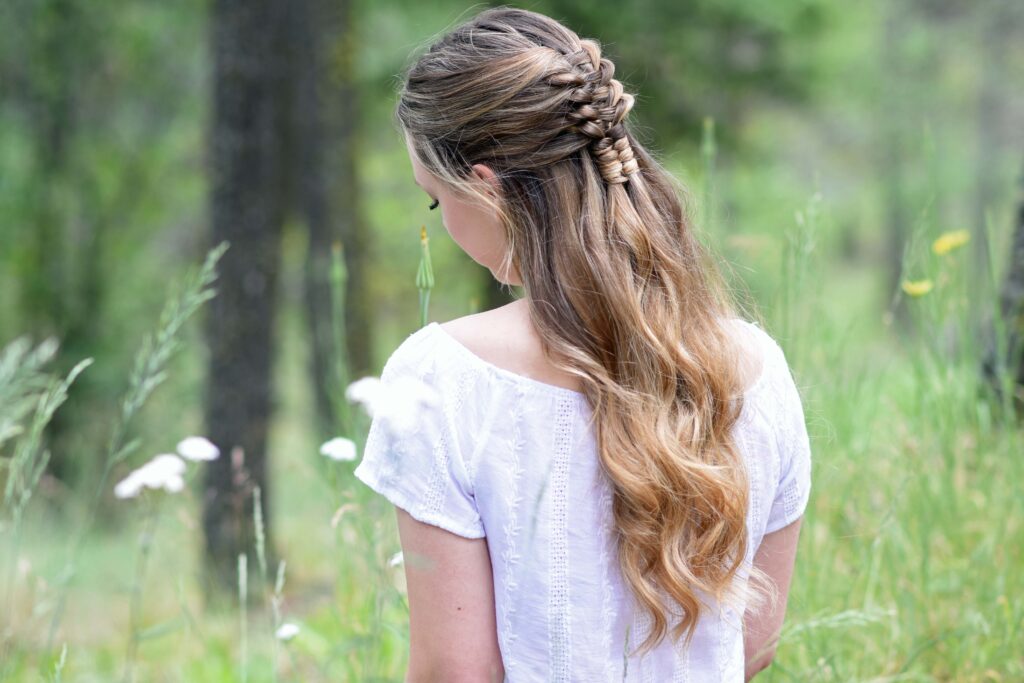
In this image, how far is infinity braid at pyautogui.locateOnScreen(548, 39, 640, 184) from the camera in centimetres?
124

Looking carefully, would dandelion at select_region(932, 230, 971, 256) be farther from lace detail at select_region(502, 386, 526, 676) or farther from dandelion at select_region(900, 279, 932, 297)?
lace detail at select_region(502, 386, 526, 676)

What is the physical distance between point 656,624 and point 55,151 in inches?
404

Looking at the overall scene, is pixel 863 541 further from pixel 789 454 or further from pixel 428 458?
pixel 428 458

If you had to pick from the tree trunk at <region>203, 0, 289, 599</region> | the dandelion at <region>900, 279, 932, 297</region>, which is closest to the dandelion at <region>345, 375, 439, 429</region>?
the dandelion at <region>900, 279, 932, 297</region>

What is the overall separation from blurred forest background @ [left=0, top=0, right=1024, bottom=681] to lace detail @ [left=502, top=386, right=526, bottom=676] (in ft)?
0.66

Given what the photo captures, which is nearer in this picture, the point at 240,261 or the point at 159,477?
the point at 159,477

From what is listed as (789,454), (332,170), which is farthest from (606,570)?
(332,170)

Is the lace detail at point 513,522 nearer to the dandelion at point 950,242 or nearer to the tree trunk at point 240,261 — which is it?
the dandelion at point 950,242

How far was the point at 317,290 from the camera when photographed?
743cm

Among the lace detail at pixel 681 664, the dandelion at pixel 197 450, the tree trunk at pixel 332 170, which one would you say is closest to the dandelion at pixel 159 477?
the dandelion at pixel 197 450

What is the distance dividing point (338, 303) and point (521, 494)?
0.78 metres

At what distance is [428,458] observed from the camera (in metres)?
1.17

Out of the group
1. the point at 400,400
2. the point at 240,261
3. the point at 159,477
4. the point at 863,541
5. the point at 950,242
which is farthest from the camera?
the point at 240,261

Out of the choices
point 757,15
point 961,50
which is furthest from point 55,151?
point 961,50
